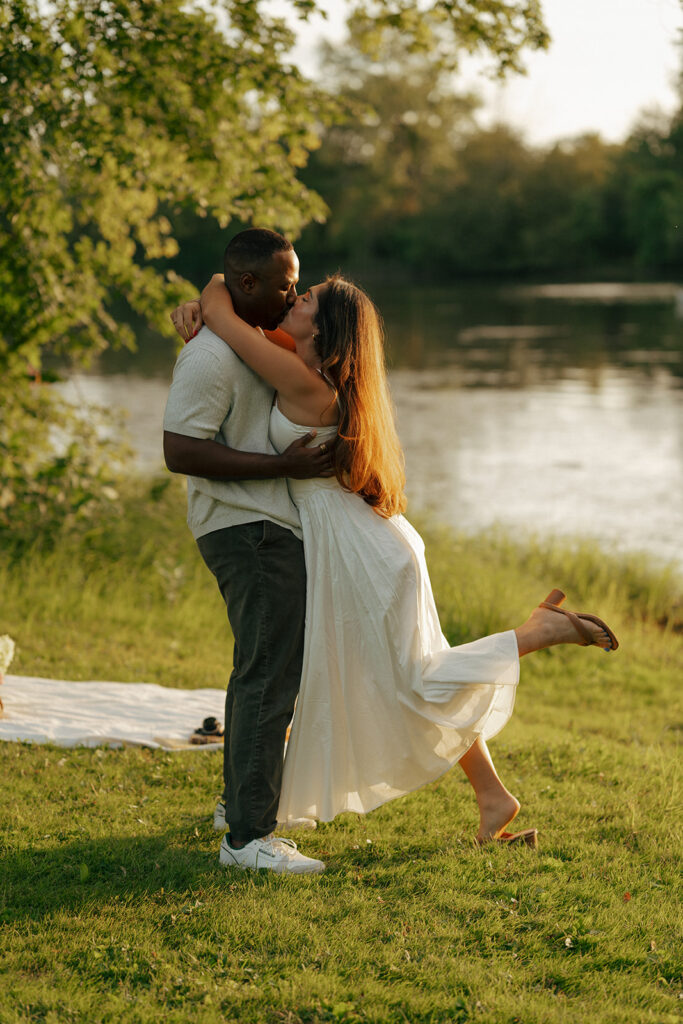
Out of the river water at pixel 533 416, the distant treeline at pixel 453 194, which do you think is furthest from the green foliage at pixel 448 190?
the river water at pixel 533 416

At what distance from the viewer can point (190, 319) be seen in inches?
140

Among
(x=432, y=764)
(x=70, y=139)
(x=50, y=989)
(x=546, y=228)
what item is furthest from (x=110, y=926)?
(x=546, y=228)

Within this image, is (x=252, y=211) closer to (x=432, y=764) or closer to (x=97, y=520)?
(x=97, y=520)

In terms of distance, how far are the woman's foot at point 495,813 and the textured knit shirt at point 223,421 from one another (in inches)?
46.8

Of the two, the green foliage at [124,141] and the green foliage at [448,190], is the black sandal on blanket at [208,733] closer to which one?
the green foliage at [124,141]

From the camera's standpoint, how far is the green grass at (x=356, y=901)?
283 cm

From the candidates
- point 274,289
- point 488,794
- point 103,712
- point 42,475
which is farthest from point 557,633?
Result: point 42,475

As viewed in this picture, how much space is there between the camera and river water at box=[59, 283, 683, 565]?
13.9m

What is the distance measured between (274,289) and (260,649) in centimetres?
115

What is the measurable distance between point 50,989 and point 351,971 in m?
0.79

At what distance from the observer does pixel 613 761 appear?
195 inches

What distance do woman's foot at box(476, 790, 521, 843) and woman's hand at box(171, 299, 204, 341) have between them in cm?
189

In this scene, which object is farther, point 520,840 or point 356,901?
point 520,840

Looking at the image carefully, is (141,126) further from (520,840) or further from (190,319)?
(520,840)
